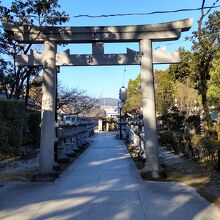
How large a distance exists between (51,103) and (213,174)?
5.01m

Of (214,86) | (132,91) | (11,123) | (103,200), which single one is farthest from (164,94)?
(103,200)

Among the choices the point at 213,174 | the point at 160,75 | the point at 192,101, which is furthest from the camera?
the point at 160,75

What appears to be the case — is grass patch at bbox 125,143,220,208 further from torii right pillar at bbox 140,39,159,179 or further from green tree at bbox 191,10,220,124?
green tree at bbox 191,10,220,124

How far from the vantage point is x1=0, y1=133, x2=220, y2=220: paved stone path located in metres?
6.92

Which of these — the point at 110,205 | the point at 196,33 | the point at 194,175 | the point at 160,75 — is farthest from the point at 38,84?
the point at 160,75

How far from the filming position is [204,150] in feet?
43.7

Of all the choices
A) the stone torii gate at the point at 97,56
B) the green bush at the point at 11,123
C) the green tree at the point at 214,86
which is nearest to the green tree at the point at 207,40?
the green tree at the point at 214,86

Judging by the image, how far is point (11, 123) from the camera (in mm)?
15961

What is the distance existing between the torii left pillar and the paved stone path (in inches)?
26.9

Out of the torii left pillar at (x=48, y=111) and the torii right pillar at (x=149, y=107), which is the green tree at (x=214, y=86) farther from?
the torii left pillar at (x=48, y=111)

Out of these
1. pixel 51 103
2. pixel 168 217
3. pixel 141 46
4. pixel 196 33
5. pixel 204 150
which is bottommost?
→ pixel 168 217

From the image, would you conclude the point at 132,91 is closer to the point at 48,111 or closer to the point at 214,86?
the point at 214,86

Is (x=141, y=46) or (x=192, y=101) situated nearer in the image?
(x=141, y=46)

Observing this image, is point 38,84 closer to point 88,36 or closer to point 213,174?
point 88,36
